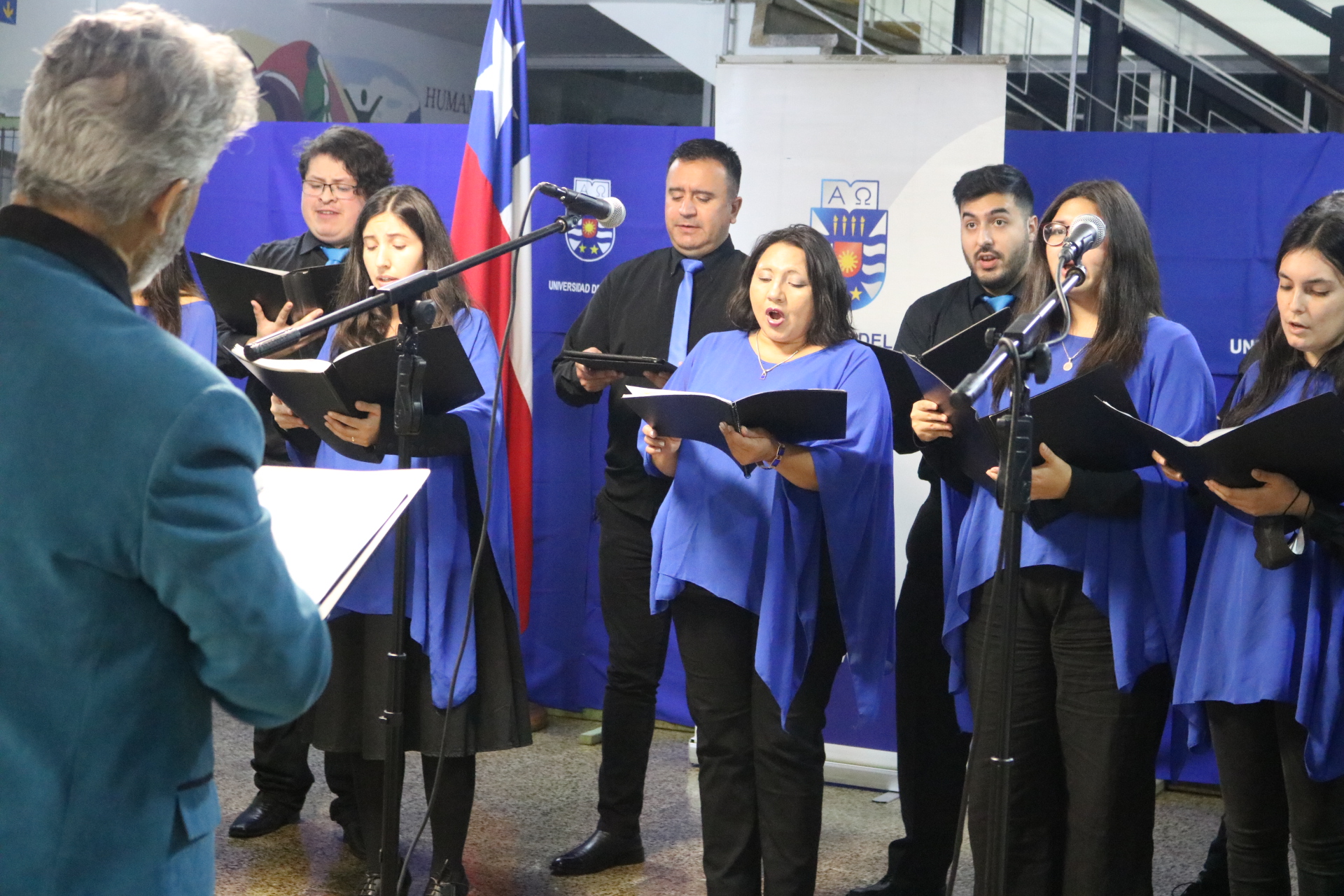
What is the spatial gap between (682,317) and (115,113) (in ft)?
7.53

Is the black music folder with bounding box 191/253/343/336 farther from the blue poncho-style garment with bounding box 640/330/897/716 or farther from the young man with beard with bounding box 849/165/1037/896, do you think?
the young man with beard with bounding box 849/165/1037/896

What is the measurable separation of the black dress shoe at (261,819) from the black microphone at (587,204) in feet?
6.24

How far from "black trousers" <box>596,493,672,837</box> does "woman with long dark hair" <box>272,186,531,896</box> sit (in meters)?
0.52

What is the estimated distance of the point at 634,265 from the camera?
3629mm

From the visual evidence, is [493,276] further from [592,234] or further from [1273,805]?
[1273,805]

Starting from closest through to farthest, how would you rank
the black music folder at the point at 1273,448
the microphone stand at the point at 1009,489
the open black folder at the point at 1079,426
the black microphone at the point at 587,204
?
the microphone stand at the point at 1009,489
the black music folder at the point at 1273,448
the open black folder at the point at 1079,426
the black microphone at the point at 587,204

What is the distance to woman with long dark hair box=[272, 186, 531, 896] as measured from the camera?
278cm

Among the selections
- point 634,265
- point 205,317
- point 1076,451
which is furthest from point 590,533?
point 1076,451

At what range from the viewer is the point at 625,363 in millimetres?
2969

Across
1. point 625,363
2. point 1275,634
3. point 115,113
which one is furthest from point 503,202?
point 115,113

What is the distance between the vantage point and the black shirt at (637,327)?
338 centimetres

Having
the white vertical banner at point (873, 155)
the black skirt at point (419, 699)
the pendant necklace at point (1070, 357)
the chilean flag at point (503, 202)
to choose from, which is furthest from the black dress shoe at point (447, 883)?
the pendant necklace at point (1070, 357)

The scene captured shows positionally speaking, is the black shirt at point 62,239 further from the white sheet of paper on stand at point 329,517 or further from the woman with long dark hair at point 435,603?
the woman with long dark hair at point 435,603

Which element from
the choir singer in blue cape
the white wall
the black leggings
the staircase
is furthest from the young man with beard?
the white wall
